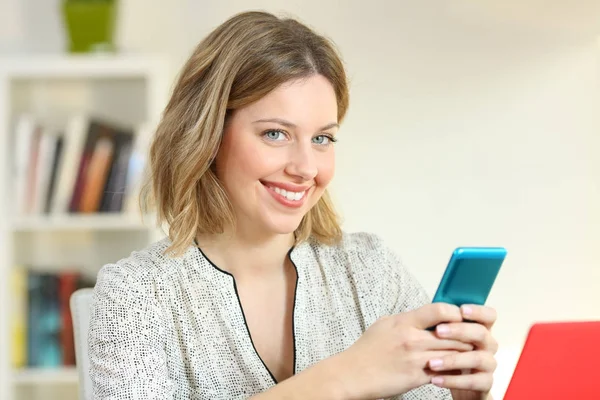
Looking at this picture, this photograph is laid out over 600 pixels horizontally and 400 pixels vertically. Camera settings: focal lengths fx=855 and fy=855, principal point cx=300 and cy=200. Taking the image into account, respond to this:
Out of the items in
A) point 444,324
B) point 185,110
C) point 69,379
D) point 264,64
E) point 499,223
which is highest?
point 264,64

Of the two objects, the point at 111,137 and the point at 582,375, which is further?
the point at 111,137

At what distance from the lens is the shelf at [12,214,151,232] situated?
309 centimetres

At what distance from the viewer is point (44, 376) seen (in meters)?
3.07

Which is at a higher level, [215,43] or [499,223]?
[215,43]

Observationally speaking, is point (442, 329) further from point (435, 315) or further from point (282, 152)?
point (282, 152)

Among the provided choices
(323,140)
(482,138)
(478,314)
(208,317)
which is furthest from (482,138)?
(478,314)

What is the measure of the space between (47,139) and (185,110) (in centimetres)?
165

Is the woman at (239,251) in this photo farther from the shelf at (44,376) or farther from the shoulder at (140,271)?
the shelf at (44,376)

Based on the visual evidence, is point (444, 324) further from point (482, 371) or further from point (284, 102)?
point (284, 102)

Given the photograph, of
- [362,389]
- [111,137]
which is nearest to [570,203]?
[111,137]

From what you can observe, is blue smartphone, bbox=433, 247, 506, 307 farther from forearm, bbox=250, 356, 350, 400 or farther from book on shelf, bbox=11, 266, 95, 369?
book on shelf, bbox=11, 266, 95, 369

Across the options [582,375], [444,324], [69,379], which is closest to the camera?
[582,375]

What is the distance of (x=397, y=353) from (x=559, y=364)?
23 cm

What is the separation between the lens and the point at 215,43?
158cm
